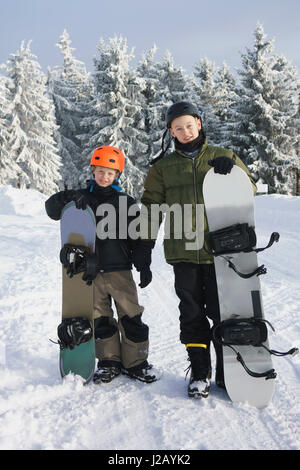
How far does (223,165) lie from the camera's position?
97.5 inches

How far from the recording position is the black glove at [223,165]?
2480mm

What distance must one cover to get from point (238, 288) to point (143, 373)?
1.07 meters

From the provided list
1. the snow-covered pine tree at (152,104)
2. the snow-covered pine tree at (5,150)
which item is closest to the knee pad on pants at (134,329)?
the snow-covered pine tree at (152,104)

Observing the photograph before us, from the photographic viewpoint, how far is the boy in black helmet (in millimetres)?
2623

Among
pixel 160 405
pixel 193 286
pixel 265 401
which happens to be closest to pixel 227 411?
pixel 265 401

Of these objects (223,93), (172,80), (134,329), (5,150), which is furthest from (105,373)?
(223,93)

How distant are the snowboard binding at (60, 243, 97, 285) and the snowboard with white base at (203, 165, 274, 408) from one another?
939mm

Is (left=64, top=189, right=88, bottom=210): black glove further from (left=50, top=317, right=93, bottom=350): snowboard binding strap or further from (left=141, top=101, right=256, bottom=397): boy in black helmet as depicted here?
(left=50, top=317, right=93, bottom=350): snowboard binding strap

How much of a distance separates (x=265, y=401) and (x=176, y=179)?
66.7 inches

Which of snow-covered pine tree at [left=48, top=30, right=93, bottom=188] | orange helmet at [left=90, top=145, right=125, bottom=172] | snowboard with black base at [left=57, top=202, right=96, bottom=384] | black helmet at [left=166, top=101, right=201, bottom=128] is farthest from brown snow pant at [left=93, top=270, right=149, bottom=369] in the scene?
snow-covered pine tree at [left=48, top=30, right=93, bottom=188]

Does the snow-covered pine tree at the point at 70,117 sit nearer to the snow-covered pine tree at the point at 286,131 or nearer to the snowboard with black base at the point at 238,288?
the snow-covered pine tree at the point at 286,131

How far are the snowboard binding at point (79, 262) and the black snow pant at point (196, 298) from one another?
2.14 feet

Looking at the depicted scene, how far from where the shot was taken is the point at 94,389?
272 cm
